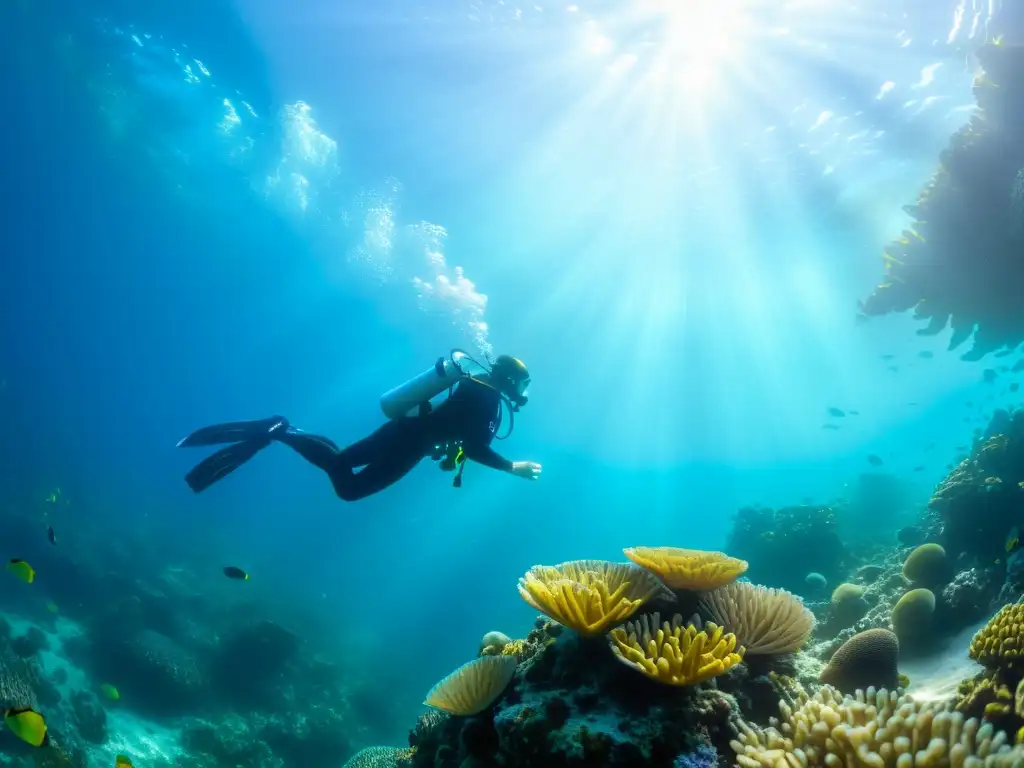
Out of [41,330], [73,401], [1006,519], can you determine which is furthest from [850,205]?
[73,401]

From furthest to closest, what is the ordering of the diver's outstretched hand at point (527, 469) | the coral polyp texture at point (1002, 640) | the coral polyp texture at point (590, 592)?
the diver's outstretched hand at point (527, 469) < the coral polyp texture at point (1002, 640) < the coral polyp texture at point (590, 592)

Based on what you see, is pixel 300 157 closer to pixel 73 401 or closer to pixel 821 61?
pixel 821 61

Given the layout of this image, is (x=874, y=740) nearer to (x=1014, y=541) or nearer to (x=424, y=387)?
(x=1014, y=541)

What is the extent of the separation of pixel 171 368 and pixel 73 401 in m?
23.2

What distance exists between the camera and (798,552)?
1307 centimetres

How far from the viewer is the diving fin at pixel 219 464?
25.4 ft

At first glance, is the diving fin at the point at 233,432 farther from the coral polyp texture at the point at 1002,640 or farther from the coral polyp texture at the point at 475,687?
the coral polyp texture at the point at 1002,640

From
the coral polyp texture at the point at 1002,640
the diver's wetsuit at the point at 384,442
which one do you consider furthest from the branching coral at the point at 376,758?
the coral polyp texture at the point at 1002,640

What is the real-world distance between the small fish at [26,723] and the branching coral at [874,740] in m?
5.53

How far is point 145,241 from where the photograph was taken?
5019cm

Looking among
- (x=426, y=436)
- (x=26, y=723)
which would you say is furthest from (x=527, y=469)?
(x=26, y=723)

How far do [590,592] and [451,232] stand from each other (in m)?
32.3

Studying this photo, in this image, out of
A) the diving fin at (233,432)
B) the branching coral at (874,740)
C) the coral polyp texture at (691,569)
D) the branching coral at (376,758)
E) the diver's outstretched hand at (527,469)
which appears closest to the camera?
the branching coral at (874,740)

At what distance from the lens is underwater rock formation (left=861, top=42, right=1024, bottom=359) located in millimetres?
9969
